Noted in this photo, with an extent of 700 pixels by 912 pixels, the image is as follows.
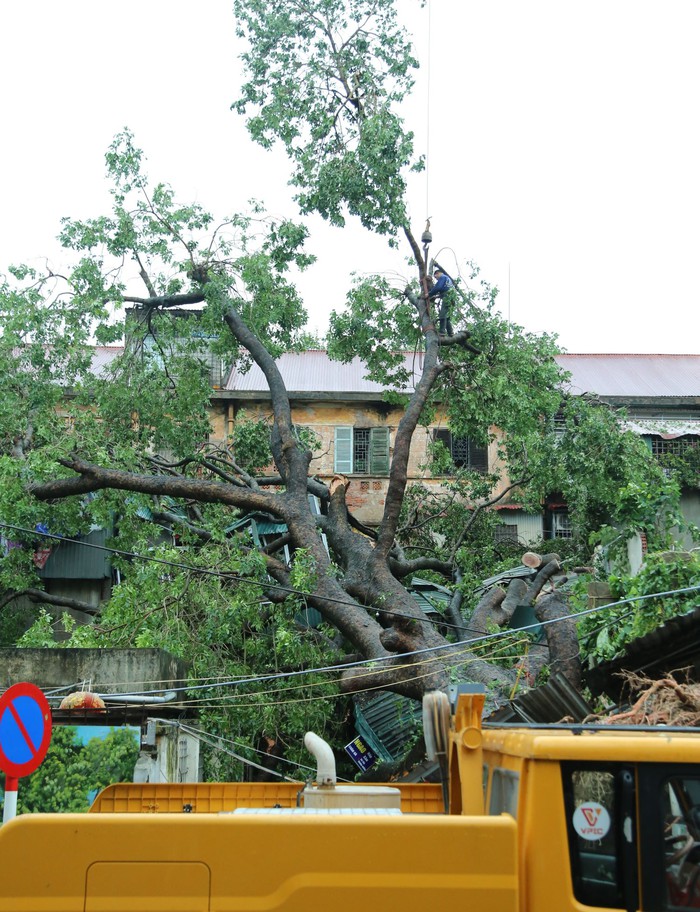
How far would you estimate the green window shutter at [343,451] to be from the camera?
1004 inches

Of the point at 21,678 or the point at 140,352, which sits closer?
the point at 21,678

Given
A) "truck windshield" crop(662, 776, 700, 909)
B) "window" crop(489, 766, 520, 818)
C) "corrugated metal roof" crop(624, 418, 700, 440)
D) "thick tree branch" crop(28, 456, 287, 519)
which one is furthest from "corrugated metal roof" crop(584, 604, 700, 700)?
"corrugated metal roof" crop(624, 418, 700, 440)

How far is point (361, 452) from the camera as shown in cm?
2573

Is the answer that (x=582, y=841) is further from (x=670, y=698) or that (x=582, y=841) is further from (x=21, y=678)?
(x=21, y=678)

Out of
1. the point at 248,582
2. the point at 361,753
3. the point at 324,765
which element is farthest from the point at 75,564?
the point at 324,765

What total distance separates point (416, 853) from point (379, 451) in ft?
71.9

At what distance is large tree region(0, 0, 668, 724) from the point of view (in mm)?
14078

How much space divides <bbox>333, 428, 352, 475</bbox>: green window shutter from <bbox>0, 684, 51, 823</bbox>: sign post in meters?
18.4

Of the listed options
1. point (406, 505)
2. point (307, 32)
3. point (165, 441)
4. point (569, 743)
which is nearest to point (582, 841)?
point (569, 743)

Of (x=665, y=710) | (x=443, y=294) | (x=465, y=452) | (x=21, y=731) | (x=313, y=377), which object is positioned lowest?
(x=21, y=731)

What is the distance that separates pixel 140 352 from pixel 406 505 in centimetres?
657

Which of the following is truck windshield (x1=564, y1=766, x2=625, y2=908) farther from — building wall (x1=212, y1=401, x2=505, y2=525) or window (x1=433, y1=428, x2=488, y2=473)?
window (x1=433, y1=428, x2=488, y2=473)

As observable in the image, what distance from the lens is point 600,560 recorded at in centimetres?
1667

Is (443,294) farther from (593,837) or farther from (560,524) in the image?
(593,837)
